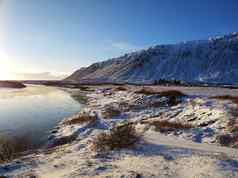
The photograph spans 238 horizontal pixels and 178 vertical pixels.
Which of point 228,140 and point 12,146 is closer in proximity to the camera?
point 228,140

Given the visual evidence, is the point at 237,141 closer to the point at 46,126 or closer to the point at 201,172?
the point at 201,172

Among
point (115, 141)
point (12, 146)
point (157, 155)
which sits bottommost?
point (12, 146)

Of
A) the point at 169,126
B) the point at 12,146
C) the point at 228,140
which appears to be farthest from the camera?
the point at 169,126

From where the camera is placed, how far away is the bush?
12886mm

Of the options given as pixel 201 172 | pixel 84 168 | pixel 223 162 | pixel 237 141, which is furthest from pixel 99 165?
pixel 237 141

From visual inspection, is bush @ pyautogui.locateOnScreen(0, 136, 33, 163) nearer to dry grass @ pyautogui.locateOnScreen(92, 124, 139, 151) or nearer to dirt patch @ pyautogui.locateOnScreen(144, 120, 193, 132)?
dry grass @ pyautogui.locateOnScreen(92, 124, 139, 151)

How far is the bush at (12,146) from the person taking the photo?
42.3 ft

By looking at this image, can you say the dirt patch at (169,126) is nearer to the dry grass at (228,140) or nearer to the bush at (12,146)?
the dry grass at (228,140)

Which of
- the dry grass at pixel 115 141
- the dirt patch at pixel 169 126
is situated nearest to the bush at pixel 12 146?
the dry grass at pixel 115 141

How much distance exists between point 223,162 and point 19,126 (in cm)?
1609

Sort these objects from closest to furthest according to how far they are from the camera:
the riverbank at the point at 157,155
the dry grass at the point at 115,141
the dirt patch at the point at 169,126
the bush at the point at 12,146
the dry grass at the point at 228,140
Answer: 1. the riverbank at the point at 157,155
2. the dry grass at the point at 115,141
3. the dry grass at the point at 228,140
4. the bush at the point at 12,146
5. the dirt patch at the point at 169,126

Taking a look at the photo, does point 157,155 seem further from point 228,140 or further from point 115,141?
point 228,140

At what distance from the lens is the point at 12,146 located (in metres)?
14.7

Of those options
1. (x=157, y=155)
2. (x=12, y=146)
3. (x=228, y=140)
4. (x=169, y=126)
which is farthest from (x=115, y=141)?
(x=12, y=146)
